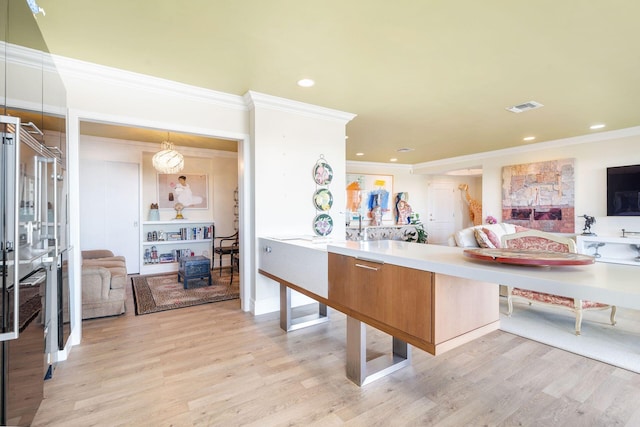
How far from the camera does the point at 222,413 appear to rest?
1784mm

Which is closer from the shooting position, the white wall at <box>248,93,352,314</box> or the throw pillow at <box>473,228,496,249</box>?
the white wall at <box>248,93,352,314</box>

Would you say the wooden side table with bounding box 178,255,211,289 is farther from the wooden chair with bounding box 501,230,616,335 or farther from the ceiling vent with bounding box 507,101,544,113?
the ceiling vent with bounding box 507,101,544,113

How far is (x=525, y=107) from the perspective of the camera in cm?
376

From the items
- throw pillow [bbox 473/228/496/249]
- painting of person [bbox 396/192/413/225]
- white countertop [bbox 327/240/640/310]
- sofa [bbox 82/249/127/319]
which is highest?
painting of person [bbox 396/192/413/225]

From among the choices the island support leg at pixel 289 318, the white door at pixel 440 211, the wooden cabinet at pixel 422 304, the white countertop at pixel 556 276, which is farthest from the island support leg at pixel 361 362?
the white door at pixel 440 211

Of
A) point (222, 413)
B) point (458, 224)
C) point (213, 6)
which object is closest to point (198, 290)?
point (222, 413)

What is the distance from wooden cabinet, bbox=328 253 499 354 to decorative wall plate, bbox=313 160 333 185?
6.69 feet

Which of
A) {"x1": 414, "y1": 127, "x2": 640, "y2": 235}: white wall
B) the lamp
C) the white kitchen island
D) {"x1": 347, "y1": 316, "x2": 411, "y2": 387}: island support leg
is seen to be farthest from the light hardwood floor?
{"x1": 414, "y1": 127, "x2": 640, "y2": 235}: white wall

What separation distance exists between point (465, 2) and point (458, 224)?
8.57 meters

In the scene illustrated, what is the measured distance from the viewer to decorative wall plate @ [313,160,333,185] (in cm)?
383

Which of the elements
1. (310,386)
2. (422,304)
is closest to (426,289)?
(422,304)

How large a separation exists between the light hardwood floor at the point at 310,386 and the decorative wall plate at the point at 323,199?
1.59 meters

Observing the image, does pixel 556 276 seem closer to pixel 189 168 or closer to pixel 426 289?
pixel 426 289

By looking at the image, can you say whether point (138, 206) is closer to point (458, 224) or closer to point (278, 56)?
point (278, 56)
